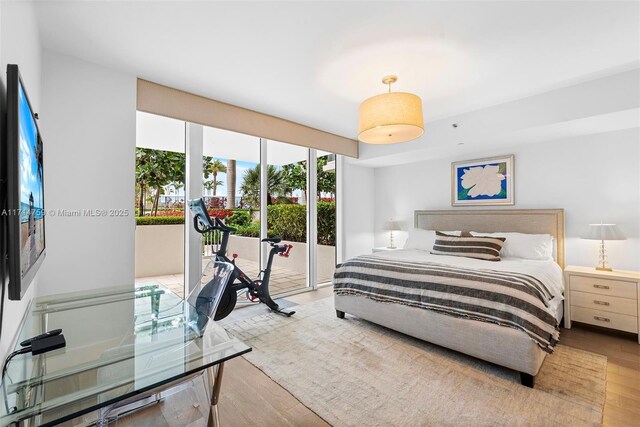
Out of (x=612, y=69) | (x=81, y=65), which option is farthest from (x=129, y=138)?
(x=612, y=69)

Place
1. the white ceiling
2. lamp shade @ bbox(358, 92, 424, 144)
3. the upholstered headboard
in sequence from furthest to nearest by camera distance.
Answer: the upholstered headboard → lamp shade @ bbox(358, 92, 424, 144) → the white ceiling

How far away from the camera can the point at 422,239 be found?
13.9 ft

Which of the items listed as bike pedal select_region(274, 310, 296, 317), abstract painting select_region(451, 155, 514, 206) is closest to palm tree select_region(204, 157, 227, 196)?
bike pedal select_region(274, 310, 296, 317)

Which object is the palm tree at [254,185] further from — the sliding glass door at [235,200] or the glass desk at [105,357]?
the glass desk at [105,357]

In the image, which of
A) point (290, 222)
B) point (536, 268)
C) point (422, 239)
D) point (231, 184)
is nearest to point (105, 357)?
point (231, 184)

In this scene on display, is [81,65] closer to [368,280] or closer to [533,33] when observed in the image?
[368,280]

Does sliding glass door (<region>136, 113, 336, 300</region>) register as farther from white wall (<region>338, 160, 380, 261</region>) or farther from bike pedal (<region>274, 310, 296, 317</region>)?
bike pedal (<region>274, 310, 296, 317</region>)

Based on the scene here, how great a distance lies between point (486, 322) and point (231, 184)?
124 inches

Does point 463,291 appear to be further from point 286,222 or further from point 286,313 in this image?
point 286,222

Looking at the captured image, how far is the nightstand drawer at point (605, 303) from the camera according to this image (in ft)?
8.95

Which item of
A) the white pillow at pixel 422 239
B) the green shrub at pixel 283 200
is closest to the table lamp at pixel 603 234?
the white pillow at pixel 422 239

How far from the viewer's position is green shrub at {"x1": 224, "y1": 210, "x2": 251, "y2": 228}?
12.8ft

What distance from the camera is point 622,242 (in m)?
3.14

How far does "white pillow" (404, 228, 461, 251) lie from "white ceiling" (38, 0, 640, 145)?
6.22 feet
